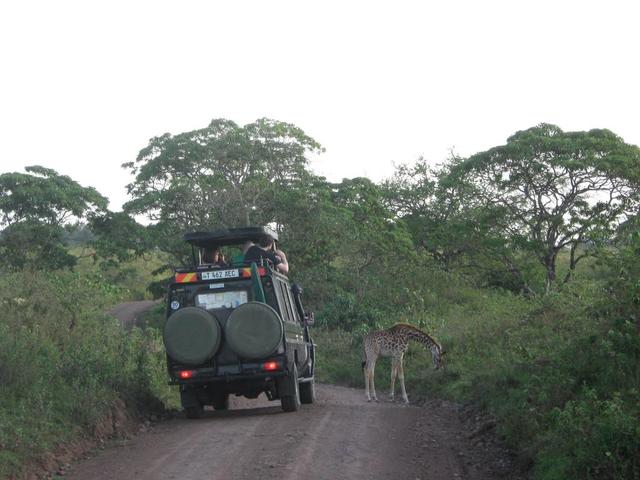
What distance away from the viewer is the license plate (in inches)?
496

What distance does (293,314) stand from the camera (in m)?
14.2

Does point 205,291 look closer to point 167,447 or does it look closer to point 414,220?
point 167,447

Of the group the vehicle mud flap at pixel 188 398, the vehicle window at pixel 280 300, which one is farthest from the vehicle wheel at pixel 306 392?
the vehicle mud flap at pixel 188 398

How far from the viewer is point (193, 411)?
1284 cm

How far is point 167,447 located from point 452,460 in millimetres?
3299

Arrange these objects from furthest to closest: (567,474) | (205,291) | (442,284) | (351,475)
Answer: (442,284)
(205,291)
(351,475)
(567,474)

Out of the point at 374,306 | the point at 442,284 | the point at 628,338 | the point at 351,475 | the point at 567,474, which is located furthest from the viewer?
the point at 442,284

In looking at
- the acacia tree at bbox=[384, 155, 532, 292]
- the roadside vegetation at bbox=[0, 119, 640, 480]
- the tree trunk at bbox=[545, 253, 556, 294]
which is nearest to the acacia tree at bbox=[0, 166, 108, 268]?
the roadside vegetation at bbox=[0, 119, 640, 480]

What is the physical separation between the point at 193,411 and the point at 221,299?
176 cm

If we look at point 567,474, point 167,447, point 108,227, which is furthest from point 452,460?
point 108,227

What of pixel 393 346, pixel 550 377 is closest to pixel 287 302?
pixel 393 346

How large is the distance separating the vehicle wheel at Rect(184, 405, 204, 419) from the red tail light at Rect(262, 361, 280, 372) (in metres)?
1.34

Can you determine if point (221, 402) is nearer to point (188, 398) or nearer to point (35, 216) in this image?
point (188, 398)

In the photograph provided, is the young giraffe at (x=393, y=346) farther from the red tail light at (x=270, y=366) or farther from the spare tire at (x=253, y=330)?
the spare tire at (x=253, y=330)
